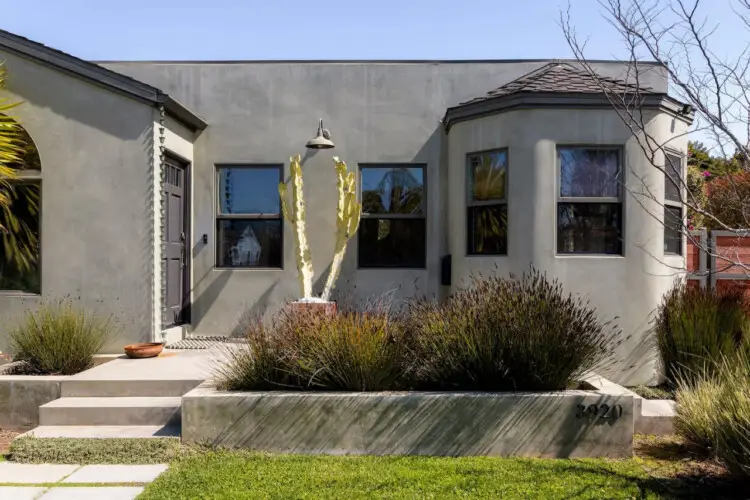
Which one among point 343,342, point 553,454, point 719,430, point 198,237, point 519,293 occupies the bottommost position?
point 553,454

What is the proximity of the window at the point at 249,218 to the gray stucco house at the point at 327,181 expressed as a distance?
0.02 meters

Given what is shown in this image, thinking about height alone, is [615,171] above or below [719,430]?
above

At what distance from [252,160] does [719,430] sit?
703 cm

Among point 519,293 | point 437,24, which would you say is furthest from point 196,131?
point 519,293

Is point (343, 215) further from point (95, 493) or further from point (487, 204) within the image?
point (95, 493)

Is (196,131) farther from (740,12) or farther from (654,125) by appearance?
(740,12)

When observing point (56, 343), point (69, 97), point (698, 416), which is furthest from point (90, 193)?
point (698, 416)

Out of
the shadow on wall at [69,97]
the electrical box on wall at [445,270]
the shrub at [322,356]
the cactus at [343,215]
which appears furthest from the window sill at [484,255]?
the shadow on wall at [69,97]

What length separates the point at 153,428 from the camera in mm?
5578

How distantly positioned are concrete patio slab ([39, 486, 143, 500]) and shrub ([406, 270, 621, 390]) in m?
2.54

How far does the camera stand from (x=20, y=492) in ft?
14.1

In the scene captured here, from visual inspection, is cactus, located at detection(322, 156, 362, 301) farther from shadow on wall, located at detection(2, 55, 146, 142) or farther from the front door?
shadow on wall, located at detection(2, 55, 146, 142)

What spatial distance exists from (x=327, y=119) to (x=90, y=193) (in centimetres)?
353

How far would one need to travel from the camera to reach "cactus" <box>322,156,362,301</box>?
8.45m
